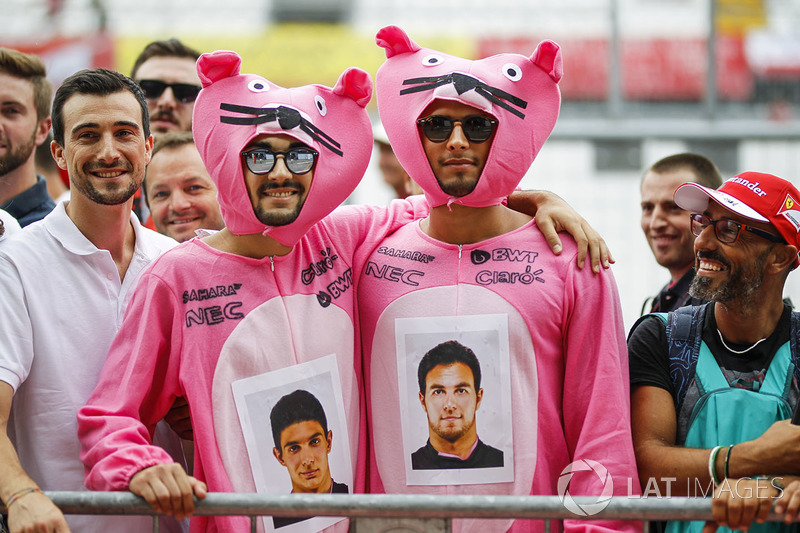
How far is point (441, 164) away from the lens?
2934 millimetres

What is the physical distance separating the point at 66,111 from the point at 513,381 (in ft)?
5.64

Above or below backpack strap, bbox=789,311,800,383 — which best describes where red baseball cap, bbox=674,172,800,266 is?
above

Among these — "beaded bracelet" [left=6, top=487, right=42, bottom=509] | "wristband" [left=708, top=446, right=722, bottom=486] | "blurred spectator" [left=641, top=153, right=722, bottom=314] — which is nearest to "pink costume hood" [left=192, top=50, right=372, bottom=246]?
"beaded bracelet" [left=6, top=487, right=42, bottom=509]

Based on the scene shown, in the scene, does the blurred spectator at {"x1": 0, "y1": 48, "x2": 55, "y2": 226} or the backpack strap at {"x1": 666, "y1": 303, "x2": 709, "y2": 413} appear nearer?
the backpack strap at {"x1": 666, "y1": 303, "x2": 709, "y2": 413}

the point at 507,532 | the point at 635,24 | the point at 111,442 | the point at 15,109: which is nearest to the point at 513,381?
the point at 507,532

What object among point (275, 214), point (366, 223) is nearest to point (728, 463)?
point (366, 223)

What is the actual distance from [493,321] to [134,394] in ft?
3.61

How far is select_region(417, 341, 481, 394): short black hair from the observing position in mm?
2914

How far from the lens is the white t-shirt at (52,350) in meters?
2.86

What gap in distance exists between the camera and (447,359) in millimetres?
2924

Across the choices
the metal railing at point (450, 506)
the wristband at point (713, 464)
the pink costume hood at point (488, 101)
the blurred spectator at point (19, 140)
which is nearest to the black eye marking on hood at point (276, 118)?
the pink costume hood at point (488, 101)

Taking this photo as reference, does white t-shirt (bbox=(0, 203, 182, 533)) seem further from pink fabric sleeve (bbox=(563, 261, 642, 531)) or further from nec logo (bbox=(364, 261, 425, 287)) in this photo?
pink fabric sleeve (bbox=(563, 261, 642, 531))

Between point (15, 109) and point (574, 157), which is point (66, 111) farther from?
point (574, 157)

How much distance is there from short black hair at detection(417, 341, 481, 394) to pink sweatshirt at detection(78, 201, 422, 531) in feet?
0.76
